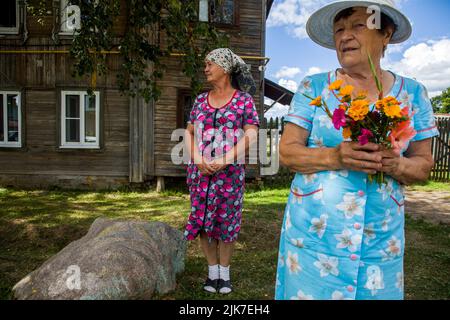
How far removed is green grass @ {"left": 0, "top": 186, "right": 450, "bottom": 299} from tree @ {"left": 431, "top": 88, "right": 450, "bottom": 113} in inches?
2651

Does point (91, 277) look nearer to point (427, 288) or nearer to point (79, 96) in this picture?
point (427, 288)

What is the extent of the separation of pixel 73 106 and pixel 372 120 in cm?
1028

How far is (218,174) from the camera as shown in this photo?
3113 millimetres

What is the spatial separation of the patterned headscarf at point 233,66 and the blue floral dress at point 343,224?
158cm

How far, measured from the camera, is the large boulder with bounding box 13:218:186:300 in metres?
2.87

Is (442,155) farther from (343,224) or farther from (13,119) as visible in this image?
(13,119)

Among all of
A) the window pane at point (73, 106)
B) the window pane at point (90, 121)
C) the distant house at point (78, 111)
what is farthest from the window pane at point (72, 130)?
the window pane at point (90, 121)

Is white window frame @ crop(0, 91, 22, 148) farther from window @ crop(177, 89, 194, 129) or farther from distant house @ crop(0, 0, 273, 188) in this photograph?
window @ crop(177, 89, 194, 129)

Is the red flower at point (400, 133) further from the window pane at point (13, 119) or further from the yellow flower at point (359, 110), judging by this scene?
the window pane at point (13, 119)

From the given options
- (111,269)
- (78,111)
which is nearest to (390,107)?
(111,269)

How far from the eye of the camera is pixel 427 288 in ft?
12.9

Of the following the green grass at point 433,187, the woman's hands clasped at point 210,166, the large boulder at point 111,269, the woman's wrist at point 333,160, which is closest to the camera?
the woman's wrist at point 333,160

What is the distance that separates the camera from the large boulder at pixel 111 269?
2.87 metres

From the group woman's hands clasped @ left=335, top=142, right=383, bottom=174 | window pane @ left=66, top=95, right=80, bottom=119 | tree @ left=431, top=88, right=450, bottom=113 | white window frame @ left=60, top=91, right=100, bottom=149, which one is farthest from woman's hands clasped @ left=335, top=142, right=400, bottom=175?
tree @ left=431, top=88, right=450, bottom=113
